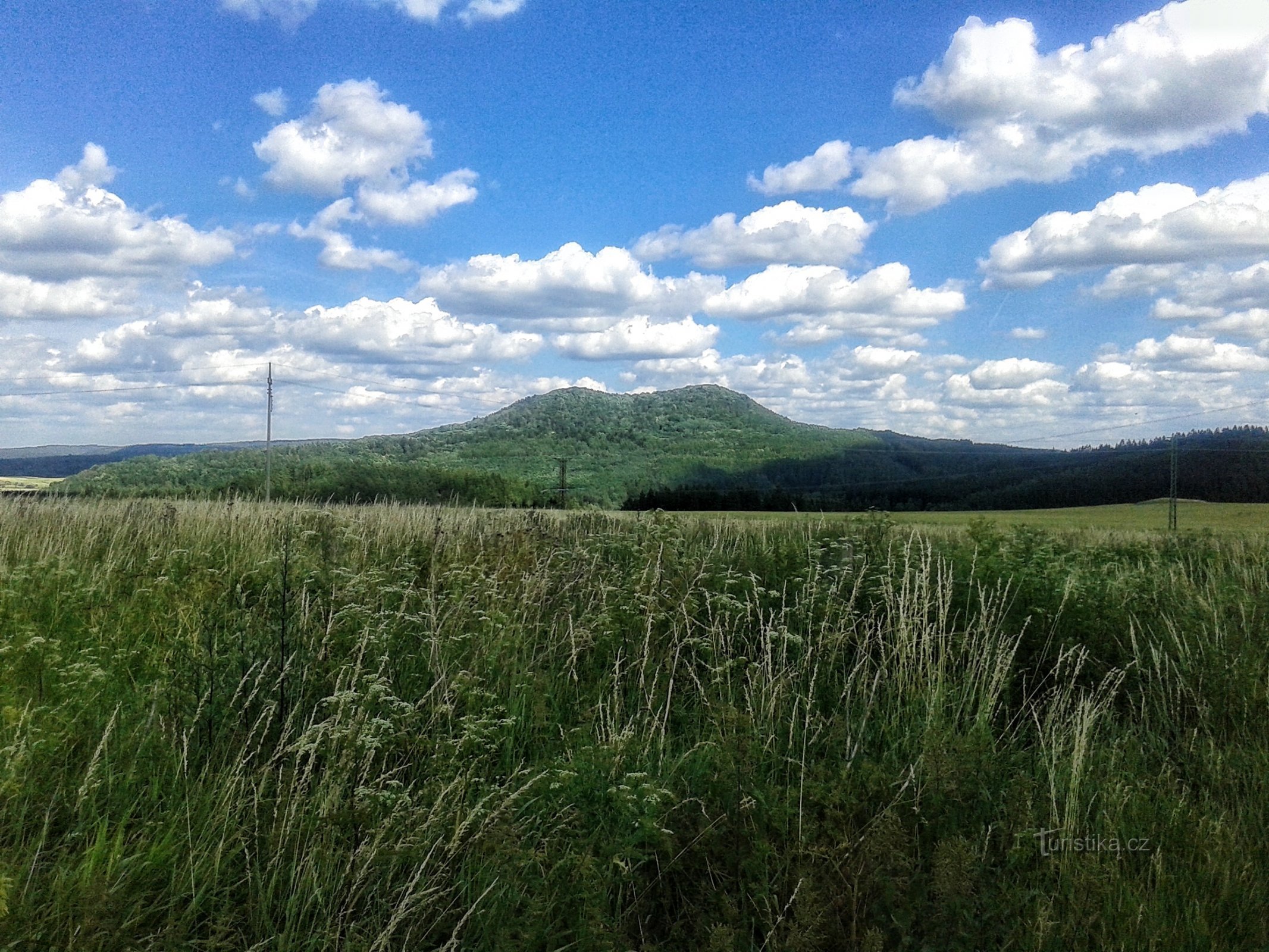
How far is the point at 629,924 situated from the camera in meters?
3.39

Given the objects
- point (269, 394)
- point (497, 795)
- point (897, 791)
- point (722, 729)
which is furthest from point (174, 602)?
point (269, 394)

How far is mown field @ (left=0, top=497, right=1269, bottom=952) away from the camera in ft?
10.2

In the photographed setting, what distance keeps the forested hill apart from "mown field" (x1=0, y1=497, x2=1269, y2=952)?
4.06 meters

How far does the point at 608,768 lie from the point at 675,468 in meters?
109

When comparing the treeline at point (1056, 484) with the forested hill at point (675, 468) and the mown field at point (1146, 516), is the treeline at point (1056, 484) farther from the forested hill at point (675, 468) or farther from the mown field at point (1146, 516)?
the mown field at point (1146, 516)

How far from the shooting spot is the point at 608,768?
3838 millimetres

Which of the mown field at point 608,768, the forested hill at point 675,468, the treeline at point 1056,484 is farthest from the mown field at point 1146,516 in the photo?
the mown field at point 608,768

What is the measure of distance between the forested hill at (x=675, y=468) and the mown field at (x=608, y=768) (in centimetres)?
406

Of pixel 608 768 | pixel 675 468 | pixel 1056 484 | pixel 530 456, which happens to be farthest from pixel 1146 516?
pixel 675 468

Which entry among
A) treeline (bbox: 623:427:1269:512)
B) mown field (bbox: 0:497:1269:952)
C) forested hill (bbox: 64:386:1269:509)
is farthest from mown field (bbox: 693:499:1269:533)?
mown field (bbox: 0:497:1269:952)

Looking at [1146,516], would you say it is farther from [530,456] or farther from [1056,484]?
[530,456]

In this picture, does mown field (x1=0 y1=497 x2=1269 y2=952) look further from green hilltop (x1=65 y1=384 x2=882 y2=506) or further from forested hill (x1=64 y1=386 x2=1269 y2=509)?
green hilltop (x1=65 y1=384 x2=882 y2=506)

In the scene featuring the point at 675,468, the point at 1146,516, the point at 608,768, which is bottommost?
the point at 1146,516

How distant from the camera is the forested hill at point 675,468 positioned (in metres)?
37.7
